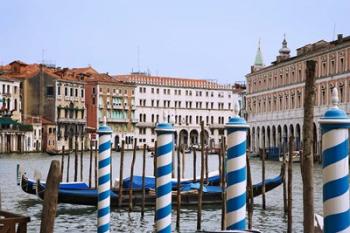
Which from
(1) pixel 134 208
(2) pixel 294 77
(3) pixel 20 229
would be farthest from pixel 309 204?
(2) pixel 294 77

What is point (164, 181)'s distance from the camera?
149 inches

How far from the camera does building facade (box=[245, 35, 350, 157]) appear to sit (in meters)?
30.6

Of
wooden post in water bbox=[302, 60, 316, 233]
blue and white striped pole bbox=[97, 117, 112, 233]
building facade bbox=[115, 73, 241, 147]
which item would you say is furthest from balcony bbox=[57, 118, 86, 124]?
wooden post in water bbox=[302, 60, 316, 233]

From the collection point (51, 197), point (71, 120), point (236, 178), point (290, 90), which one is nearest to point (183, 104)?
point (71, 120)

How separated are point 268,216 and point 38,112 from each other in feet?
122

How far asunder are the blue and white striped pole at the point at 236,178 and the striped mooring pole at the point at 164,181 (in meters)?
0.57

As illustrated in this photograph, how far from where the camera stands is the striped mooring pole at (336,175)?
255 cm

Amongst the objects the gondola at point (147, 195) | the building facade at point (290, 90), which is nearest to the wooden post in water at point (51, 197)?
the gondola at point (147, 195)

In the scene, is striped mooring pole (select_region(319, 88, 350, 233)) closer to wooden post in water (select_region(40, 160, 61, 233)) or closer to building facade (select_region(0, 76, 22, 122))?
wooden post in water (select_region(40, 160, 61, 233))

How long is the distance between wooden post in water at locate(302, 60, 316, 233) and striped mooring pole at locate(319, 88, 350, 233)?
2.10 meters

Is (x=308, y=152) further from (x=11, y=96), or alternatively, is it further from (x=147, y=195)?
(x=11, y=96)

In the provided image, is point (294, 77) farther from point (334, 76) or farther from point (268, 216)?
point (268, 216)

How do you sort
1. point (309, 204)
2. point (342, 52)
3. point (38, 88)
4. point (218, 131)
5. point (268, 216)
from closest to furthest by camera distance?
point (309, 204)
point (268, 216)
point (342, 52)
point (38, 88)
point (218, 131)

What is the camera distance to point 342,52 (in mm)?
30375
